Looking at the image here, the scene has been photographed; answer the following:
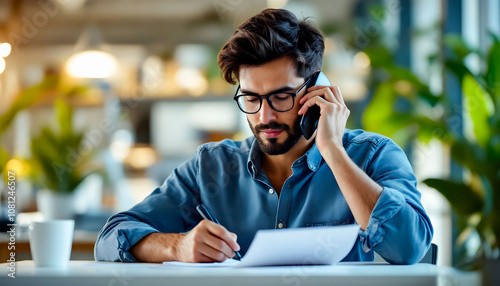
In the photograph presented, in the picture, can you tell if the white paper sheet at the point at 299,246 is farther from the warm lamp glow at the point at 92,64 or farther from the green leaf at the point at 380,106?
the warm lamp glow at the point at 92,64

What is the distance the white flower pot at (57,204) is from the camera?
3.30m

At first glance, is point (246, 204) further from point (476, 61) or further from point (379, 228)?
point (476, 61)

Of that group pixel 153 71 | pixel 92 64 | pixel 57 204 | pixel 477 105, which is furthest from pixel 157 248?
pixel 153 71

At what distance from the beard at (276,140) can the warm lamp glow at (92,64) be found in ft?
9.62

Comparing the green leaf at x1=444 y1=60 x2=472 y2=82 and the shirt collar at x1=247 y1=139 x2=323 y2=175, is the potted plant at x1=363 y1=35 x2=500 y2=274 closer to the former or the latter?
the green leaf at x1=444 y1=60 x2=472 y2=82

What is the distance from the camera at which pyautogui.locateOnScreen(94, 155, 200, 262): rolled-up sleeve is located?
1527mm

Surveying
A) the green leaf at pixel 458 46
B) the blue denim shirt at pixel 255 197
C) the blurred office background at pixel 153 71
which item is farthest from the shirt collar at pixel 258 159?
the blurred office background at pixel 153 71

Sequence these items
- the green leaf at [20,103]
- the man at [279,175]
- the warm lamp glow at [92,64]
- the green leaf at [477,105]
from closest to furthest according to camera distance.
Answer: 1. the man at [279,175]
2. the green leaf at [477,105]
3. the green leaf at [20,103]
4. the warm lamp glow at [92,64]

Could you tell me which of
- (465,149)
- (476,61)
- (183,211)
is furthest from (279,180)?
(476,61)

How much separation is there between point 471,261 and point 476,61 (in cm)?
302

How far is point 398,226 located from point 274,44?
65cm

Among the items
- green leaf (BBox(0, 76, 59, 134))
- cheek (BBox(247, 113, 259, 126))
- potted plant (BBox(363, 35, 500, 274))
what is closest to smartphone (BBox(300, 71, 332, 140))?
cheek (BBox(247, 113, 259, 126))

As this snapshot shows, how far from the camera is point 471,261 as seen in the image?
0.80 meters

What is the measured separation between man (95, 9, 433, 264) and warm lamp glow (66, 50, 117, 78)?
2701 millimetres
